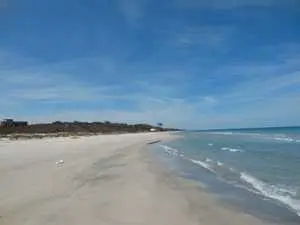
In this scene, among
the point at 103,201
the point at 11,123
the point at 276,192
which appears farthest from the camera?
the point at 11,123

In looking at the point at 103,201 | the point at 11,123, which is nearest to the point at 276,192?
the point at 103,201

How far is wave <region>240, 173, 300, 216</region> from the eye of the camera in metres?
10.0

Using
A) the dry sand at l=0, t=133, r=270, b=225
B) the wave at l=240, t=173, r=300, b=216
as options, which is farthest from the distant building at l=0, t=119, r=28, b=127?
the wave at l=240, t=173, r=300, b=216

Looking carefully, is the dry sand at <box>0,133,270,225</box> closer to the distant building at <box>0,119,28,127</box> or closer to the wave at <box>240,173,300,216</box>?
the wave at <box>240,173,300,216</box>

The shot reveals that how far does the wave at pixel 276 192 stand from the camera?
10039 millimetres

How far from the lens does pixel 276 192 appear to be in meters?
11.9

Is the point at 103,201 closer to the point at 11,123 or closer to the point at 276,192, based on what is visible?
the point at 276,192

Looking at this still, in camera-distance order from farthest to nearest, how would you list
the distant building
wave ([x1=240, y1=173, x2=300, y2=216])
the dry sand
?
1. the distant building
2. wave ([x1=240, y1=173, x2=300, y2=216])
3. the dry sand

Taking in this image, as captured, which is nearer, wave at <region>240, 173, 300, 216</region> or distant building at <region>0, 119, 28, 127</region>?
wave at <region>240, 173, 300, 216</region>

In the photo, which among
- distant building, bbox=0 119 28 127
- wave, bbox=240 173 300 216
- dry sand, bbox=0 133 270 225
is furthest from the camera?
distant building, bbox=0 119 28 127

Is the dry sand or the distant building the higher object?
the distant building

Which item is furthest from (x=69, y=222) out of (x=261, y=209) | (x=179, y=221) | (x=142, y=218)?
(x=261, y=209)

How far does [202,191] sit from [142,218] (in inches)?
178

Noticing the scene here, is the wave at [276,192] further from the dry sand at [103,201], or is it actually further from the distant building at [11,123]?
the distant building at [11,123]
